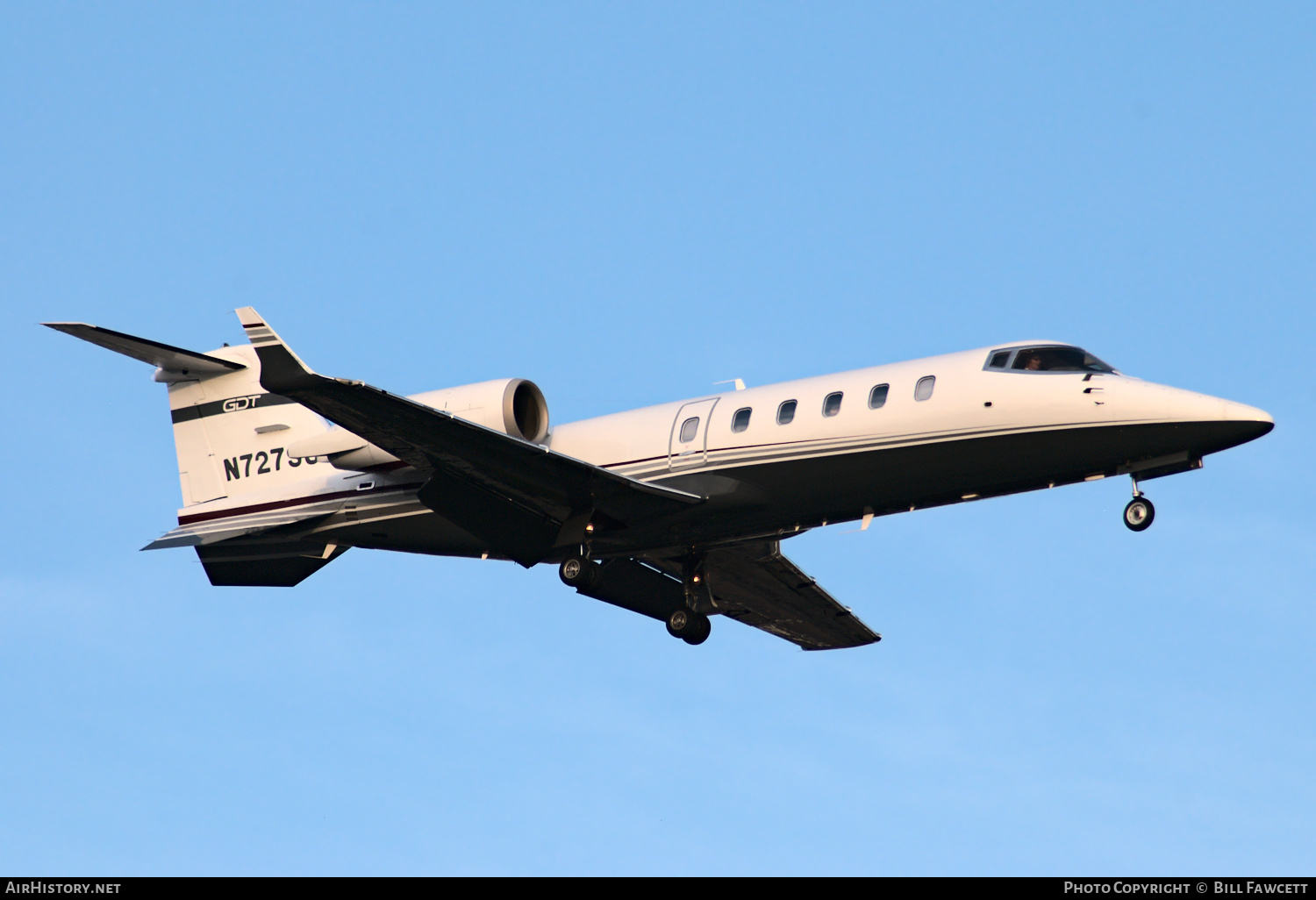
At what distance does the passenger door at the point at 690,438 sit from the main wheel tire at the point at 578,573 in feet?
6.68

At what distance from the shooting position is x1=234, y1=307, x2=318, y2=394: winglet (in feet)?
69.7

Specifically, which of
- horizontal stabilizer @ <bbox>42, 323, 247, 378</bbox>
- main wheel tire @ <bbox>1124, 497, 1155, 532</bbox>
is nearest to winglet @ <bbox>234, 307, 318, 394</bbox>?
horizontal stabilizer @ <bbox>42, 323, 247, 378</bbox>

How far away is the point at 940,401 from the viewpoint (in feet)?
71.7

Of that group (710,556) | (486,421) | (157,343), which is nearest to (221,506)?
(157,343)

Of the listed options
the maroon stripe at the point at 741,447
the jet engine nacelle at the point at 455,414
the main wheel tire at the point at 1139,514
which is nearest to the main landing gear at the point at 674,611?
the maroon stripe at the point at 741,447

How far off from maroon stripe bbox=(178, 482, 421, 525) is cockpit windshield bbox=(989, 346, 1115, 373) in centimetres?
931

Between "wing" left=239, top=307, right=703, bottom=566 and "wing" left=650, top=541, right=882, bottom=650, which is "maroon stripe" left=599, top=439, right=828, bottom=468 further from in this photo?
"wing" left=650, top=541, right=882, bottom=650

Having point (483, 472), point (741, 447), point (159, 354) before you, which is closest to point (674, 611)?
point (741, 447)

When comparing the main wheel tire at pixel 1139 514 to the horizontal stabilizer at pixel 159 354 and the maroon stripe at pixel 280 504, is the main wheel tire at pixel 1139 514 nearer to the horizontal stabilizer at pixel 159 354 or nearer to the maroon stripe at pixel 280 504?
the maroon stripe at pixel 280 504

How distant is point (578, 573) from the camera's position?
24281mm

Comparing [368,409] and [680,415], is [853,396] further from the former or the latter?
[368,409]
